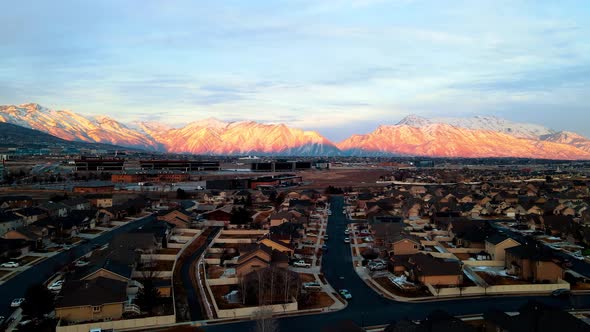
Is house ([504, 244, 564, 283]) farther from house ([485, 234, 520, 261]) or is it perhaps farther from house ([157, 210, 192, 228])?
house ([157, 210, 192, 228])

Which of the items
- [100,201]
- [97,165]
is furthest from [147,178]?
[100,201]

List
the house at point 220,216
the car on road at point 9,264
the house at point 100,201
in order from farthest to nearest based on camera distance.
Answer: the house at point 100,201
the house at point 220,216
the car on road at point 9,264

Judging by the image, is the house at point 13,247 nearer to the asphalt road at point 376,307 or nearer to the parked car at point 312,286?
the asphalt road at point 376,307

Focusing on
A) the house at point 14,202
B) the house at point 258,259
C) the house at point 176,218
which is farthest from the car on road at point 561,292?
the house at point 14,202

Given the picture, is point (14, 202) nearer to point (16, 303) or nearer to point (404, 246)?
point (16, 303)

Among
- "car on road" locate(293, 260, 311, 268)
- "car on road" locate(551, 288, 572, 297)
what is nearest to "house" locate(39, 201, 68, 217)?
"car on road" locate(293, 260, 311, 268)
